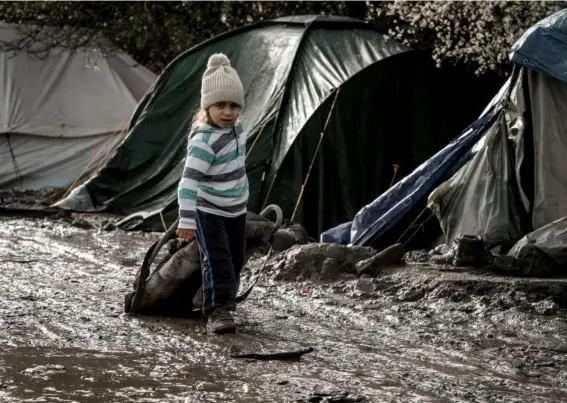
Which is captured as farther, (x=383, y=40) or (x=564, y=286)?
(x=383, y=40)

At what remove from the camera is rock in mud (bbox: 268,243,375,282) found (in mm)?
8516

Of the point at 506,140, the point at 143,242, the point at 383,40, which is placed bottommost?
the point at 143,242

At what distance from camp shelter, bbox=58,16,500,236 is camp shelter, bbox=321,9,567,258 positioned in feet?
8.01

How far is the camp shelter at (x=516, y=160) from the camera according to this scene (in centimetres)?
869

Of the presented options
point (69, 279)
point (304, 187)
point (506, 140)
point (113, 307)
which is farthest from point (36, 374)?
point (304, 187)

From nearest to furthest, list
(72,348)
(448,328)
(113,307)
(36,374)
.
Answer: (36,374), (72,348), (448,328), (113,307)

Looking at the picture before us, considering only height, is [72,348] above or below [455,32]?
below

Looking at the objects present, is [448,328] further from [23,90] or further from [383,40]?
[23,90]

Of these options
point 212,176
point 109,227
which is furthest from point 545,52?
point 109,227

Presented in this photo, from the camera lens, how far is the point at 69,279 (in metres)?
8.59

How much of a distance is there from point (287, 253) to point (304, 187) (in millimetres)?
2864

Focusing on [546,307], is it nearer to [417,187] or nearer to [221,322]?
[221,322]

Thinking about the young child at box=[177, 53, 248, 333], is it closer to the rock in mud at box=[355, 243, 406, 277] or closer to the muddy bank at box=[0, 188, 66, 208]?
the rock in mud at box=[355, 243, 406, 277]

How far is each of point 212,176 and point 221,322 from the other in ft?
2.87
